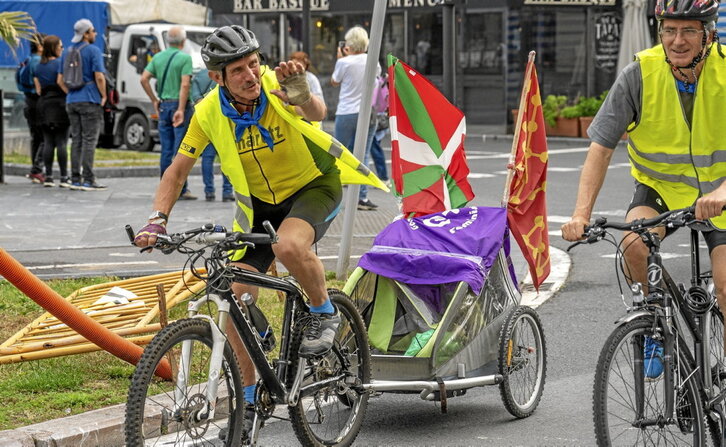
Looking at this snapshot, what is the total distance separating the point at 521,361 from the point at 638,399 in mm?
1517

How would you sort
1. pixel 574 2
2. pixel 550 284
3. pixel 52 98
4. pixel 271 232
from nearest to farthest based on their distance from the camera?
pixel 271 232, pixel 550 284, pixel 52 98, pixel 574 2

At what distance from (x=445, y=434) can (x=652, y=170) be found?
151 cm

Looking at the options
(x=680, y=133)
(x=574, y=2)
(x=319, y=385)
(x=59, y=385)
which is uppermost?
(x=574, y=2)

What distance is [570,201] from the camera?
14.8 m

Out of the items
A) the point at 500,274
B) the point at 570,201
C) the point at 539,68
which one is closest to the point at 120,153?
the point at 570,201

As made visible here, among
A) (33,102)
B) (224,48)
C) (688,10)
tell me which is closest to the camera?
(688,10)

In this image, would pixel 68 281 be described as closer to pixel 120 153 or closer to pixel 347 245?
pixel 347 245

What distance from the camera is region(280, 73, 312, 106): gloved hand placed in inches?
193

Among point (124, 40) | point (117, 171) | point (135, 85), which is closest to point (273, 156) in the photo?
point (117, 171)

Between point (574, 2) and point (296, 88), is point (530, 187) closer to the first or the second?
point (296, 88)

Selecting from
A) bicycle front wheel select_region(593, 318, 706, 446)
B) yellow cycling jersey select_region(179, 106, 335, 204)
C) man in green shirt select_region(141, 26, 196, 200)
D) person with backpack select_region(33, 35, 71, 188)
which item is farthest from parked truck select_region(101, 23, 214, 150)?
bicycle front wheel select_region(593, 318, 706, 446)

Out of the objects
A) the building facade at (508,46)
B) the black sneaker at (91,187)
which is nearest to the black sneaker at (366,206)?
the black sneaker at (91,187)

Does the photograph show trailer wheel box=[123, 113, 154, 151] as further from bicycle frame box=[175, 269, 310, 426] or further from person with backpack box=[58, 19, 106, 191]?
bicycle frame box=[175, 269, 310, 426]

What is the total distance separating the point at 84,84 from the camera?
15.2m
